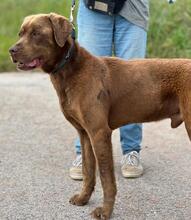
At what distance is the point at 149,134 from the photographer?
6980 mm

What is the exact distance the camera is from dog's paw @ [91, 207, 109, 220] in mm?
4418

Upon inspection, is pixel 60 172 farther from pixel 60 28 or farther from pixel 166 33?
pixel 166 33

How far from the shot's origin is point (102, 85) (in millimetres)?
4371

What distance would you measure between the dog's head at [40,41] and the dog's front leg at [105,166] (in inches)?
26.0

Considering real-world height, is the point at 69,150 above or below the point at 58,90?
below

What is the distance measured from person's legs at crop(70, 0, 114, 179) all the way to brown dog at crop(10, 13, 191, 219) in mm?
733

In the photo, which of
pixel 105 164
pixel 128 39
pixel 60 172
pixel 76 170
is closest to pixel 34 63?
pixel 105 164

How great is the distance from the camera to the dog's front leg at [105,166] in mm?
4316

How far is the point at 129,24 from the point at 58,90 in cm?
115

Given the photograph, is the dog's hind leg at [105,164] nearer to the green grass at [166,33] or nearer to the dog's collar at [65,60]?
the dog's collar at [65,60]

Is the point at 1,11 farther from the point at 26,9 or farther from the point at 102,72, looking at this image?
the point at 102,72

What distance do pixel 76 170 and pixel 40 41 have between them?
1.60 metres

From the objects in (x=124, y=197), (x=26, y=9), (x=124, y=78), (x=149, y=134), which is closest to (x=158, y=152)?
(x=149, y=134)

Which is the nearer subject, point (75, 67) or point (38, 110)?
point (75, 67)
